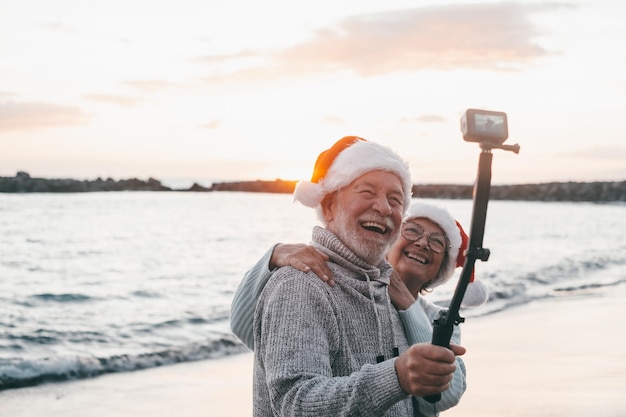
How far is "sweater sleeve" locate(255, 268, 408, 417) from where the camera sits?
176 cm

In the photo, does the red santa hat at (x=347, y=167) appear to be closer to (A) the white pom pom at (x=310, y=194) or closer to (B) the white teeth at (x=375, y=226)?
(A) the white pom pom at (x=310, y=194)

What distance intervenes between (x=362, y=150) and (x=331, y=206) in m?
0.21

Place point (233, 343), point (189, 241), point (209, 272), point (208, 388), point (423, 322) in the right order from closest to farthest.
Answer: point (423, 322), point (208, 388), point (233, 343), point (209, 272), point (189, 241)

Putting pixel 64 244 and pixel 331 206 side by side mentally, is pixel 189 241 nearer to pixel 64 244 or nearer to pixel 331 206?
pixel 64 244

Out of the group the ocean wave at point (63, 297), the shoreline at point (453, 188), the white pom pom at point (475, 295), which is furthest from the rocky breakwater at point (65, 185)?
the white pom pom at point (475, 295)

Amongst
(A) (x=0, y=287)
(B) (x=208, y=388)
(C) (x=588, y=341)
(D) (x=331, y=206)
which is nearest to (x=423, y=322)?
(D) (x=331, y=206)

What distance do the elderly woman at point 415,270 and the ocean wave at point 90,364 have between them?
471 centimetres

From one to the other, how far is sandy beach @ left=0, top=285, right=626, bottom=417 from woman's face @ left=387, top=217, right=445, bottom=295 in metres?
2.41

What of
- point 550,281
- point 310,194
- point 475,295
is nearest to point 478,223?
point 310,194

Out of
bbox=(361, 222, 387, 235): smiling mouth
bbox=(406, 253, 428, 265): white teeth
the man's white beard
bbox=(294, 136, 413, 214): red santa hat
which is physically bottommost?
bbox=(406, 253, 428, 265): white teeth

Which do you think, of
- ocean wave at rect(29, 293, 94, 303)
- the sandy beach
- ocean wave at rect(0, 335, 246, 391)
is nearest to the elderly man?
the sandy beach

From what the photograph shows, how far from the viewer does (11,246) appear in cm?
2073

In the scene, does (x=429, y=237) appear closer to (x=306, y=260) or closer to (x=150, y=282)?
(x=306, y=260)

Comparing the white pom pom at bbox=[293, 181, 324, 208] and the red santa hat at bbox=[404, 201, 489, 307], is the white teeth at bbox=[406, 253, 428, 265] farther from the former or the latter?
the white pom pom at bbox=[293, 181, 324, 208]
